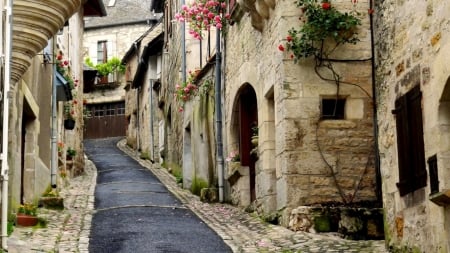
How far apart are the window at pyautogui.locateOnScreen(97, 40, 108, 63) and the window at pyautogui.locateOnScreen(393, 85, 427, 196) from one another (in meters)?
37.0

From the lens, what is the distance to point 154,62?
30125 millimetres

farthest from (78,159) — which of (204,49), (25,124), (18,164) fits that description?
(18,164)

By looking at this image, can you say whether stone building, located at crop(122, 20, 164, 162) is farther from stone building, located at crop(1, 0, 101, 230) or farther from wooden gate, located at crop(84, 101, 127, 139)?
stone building, located at crop(1, 0, 101, 230)

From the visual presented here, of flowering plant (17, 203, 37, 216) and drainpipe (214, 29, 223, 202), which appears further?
drainpipe (214, 29, 223, 202)

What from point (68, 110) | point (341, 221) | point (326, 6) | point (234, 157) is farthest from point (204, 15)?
point (341, 221)

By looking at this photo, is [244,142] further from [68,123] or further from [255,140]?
[68,123]

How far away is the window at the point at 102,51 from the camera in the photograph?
147 ft

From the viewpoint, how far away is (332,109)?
12.1 metres

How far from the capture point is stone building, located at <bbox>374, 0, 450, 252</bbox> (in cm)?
767

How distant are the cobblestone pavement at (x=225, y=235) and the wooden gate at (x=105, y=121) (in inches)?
1038

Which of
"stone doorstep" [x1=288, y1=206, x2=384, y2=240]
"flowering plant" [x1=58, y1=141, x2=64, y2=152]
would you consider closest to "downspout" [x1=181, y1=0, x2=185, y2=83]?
"flowering plant" [x1=58, y1=141, x2=64, y2=152]

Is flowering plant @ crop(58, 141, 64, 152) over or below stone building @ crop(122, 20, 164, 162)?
below

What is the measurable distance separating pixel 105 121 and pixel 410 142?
34812 millimetres

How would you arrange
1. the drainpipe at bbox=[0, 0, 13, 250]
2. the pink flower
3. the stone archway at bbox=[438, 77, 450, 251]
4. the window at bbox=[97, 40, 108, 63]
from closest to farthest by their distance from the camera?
the stone archway at bbox=[438, 77, 450, 251], the drainpipe at bbox=[0, 0, 13, 250], the pink flower, the window at bbox=[97, 40, 108, 63]
